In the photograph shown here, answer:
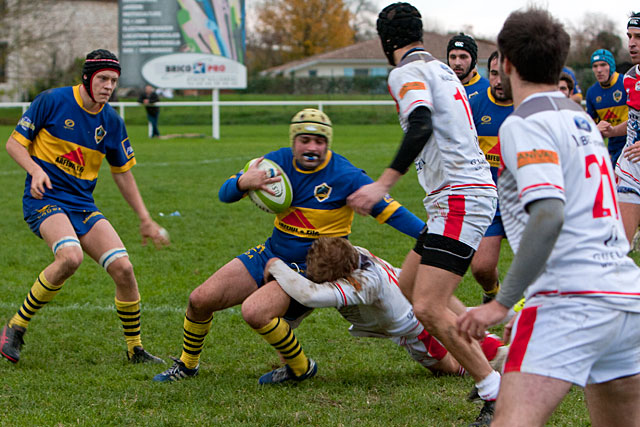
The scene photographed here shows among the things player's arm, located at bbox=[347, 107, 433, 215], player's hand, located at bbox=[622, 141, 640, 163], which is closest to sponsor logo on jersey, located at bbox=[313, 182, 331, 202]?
player's arm, located at bbox=[347, 107, 433, 215]

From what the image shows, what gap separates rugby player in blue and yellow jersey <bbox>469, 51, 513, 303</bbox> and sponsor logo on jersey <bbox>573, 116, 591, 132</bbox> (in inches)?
130

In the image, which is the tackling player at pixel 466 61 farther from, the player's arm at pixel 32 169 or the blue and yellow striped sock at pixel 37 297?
the blue and yellow striped sock at pixel 37 297

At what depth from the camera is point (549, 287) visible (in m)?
2.50

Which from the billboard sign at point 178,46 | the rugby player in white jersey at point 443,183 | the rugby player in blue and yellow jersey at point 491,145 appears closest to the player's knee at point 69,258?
the rugby player in white jersey at point 443,183

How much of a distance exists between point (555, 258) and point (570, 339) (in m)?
0.27

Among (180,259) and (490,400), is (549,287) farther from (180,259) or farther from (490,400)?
(180,259)

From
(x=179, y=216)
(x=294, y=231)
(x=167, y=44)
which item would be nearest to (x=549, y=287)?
(x=294, y=231)

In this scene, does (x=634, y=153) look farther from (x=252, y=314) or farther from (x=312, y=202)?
(x=252, y=314)

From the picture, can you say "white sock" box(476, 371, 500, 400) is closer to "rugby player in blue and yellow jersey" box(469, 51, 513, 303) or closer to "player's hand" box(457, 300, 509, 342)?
"player's hand" box(457, 300, 509, 342)

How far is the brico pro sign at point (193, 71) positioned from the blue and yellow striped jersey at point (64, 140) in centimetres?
1984

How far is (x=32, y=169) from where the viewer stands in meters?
5.02

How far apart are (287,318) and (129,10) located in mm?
22339

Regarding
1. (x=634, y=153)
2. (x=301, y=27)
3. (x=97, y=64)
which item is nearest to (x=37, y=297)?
(x=97, y=64)

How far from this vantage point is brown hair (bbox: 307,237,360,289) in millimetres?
4512
